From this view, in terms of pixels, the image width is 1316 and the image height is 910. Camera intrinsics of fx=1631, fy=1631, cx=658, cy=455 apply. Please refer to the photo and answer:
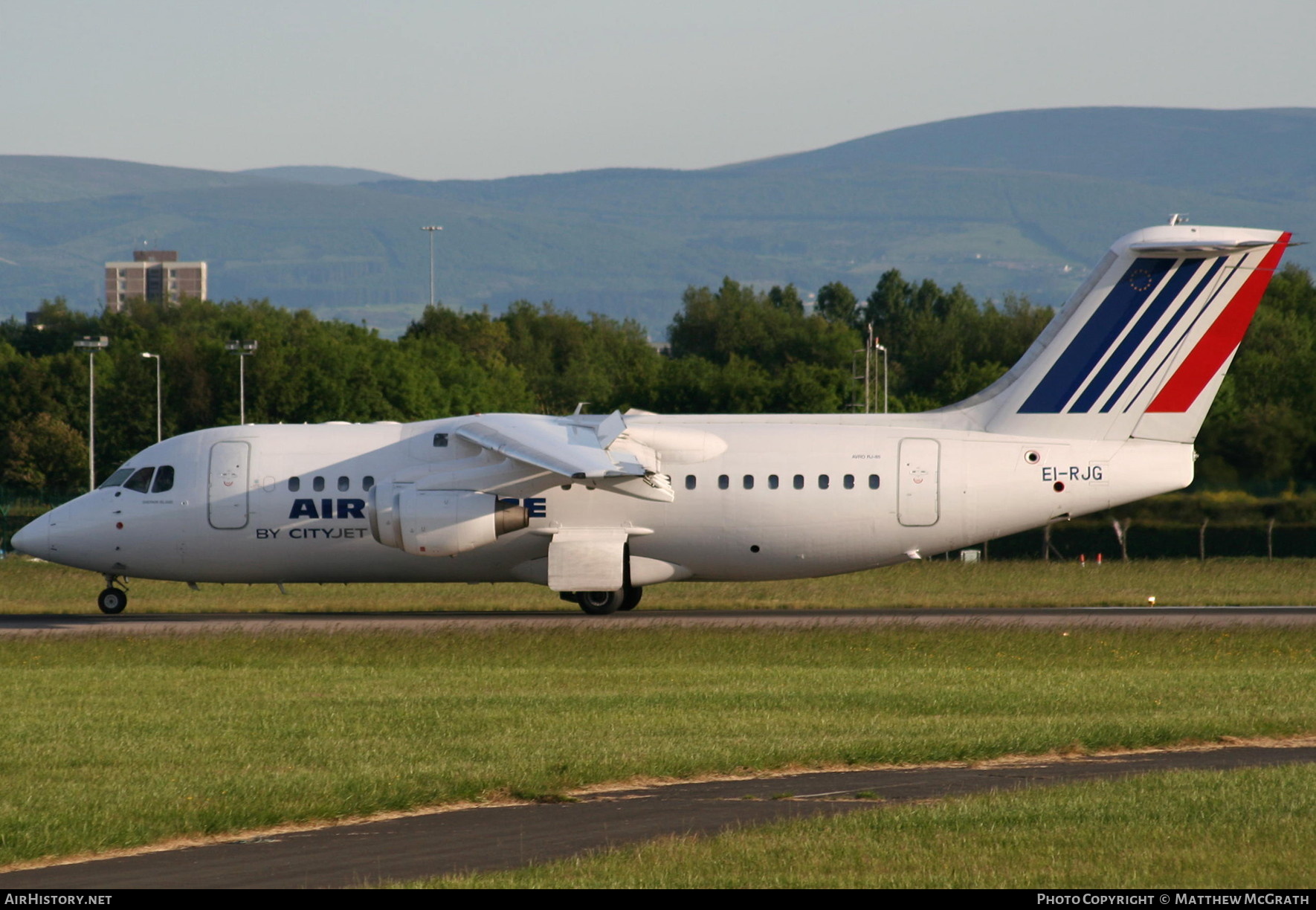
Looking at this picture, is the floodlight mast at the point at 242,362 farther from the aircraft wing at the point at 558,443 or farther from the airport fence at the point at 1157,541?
the aircraft wing at the point at 558,443

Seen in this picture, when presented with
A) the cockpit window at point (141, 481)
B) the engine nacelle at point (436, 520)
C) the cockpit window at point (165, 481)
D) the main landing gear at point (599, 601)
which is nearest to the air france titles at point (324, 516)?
the engine nacelle at point (436, 520)

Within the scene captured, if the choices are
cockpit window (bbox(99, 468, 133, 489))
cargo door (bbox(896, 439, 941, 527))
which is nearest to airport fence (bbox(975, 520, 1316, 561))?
cargo door (bbox(896, 439, 941, 527))

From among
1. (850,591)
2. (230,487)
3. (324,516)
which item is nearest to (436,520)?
(324,516)

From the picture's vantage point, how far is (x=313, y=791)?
14.3 m

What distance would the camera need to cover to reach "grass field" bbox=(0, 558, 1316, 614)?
35.6m

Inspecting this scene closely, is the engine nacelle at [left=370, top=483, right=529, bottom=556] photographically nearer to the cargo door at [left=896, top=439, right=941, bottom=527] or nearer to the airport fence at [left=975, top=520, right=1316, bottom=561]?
the cargo door at [left=896, top=439, right=941, bottom=527]

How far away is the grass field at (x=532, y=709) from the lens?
1452 centimetres

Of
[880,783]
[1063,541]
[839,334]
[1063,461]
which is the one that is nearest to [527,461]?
[1063,461]

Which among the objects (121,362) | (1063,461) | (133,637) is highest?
(121,362)

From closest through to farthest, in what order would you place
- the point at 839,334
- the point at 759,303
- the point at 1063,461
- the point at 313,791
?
the point at 313,791
the point at 1063,461
the point at 839,334
the point at 759,303

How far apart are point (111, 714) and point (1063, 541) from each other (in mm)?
36484

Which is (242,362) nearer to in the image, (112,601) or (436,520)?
(112,601)

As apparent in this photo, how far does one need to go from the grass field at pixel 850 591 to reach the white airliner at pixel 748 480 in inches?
114

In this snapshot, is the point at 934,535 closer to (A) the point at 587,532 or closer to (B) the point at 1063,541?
(A) the point at 587,532
